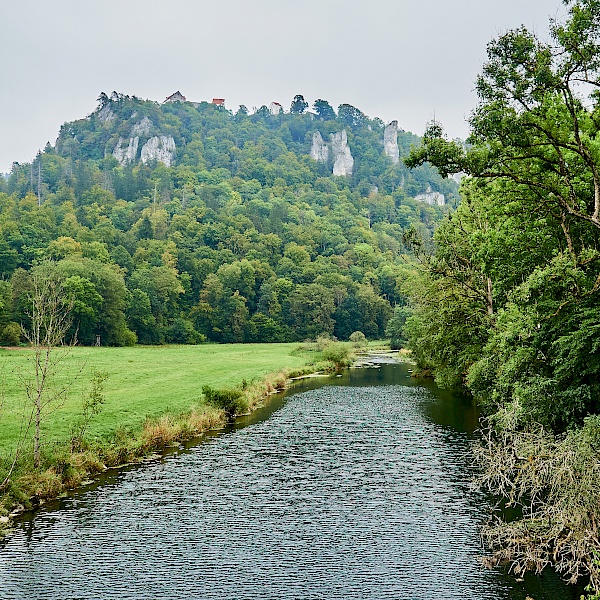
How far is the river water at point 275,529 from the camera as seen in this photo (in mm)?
16656

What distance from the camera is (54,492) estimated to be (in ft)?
76.8

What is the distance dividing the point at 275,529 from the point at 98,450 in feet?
33.2

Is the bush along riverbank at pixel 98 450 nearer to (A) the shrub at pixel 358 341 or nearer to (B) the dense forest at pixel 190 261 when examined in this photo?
(B) the dense forest at pixel 190 261

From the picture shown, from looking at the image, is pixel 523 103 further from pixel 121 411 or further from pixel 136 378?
pixel 136 378

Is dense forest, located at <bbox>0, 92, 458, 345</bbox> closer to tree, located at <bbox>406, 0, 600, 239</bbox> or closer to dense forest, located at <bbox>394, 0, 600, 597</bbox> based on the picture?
dense forest, located at <bbox>394, 0, 600, 597</bbox>

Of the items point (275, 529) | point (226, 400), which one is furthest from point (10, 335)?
point (275, 529)

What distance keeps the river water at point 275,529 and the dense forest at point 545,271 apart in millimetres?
1987

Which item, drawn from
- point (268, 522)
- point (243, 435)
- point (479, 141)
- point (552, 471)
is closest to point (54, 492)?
point (268, 522)

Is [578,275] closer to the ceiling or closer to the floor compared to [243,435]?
closer to the ceiling

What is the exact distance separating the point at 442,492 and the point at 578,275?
402 inches

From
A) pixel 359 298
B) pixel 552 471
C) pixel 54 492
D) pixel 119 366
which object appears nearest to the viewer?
pixel 552 471

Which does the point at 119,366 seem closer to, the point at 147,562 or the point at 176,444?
the point at 176,444

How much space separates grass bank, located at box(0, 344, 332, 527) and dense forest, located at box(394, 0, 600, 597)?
595 inches

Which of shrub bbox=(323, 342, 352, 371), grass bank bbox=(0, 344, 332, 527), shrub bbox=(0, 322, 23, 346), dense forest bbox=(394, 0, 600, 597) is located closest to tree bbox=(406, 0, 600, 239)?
dense forest bbox=(394, 0, 600, 597)
